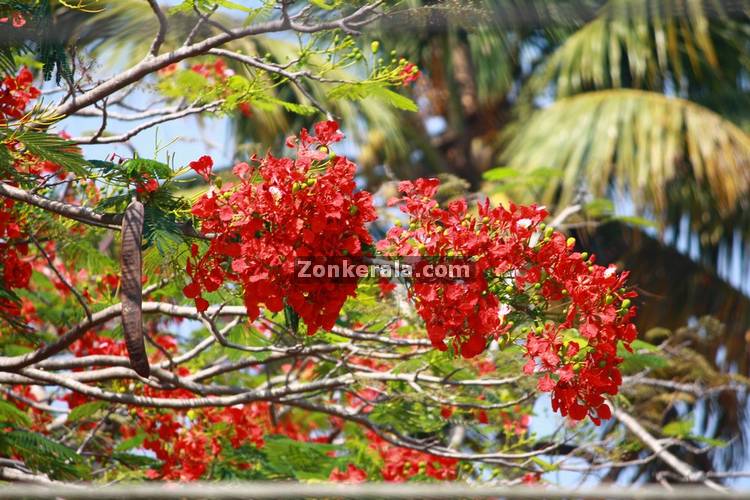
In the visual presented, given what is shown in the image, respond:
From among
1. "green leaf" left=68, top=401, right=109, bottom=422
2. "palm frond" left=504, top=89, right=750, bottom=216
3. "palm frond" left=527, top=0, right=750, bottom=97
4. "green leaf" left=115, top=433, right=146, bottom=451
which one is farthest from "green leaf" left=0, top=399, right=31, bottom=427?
"palm frond" left=527, top=0, right=750, bottom=97

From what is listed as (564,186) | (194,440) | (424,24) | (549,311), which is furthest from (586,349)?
(564,186)

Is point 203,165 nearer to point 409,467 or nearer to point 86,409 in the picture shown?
point 86,409

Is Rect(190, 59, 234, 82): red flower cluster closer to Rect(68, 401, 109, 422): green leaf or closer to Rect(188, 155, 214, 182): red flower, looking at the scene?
Rect(68, 401, 109, 422): green leaf

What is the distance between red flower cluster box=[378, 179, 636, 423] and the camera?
9.79ft

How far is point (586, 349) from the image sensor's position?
300 cm

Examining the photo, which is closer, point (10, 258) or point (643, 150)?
point (10, 258)

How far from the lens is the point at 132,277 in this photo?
296cm

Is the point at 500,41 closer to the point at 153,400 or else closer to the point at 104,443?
the point at 104,443

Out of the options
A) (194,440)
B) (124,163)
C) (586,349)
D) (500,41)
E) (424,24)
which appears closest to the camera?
(586,349)

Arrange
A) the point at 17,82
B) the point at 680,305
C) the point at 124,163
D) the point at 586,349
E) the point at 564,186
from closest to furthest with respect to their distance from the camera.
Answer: the point at 586,349
the point at 124,163
the point at 17,82
the point at 564,186
the point at 680,305

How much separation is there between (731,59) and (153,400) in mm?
9619

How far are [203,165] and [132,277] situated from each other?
0.44m

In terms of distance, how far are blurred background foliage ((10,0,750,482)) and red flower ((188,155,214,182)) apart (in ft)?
17.1

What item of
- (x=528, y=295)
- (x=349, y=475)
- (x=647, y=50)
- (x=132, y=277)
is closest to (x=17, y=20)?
(x=132, y=277)
